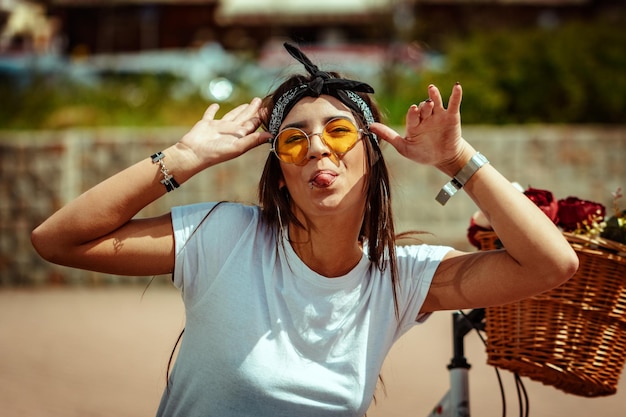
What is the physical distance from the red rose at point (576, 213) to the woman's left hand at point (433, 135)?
1.92 feet

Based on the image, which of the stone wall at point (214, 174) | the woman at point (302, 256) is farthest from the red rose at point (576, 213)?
the stone wall at point (214, 174)

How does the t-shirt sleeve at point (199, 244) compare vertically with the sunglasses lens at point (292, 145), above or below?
below

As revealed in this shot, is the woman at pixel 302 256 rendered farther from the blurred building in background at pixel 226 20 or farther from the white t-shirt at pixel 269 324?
the blurred building in background at pixel 226 20

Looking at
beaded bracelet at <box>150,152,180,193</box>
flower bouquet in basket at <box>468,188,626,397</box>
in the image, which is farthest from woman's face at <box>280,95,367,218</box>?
flower bouquet in basket at <box>468,188,626,397</box>

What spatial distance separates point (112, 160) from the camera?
8.98 meters

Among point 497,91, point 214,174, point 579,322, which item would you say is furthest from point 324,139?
point 497,91

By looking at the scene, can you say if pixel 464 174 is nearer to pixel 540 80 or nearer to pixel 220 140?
pixel 220 140

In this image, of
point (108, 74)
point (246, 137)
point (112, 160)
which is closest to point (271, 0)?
point (108, 74)

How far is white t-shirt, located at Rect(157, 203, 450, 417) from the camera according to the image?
2541mm

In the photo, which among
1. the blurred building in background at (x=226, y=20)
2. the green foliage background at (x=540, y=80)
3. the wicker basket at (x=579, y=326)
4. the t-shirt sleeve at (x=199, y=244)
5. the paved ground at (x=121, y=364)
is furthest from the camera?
the blurred building in background at (x=226, y=20)

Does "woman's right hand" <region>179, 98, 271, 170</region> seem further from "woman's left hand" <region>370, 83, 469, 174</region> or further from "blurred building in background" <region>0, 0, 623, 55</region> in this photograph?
"blurred building in background" <region>0, 0, 623, 55</region>

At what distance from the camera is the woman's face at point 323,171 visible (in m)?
2.57

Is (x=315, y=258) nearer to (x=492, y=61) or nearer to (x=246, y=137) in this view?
(x=246, y=137)

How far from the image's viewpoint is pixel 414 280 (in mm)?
2729
